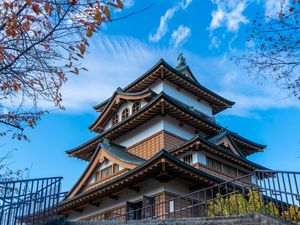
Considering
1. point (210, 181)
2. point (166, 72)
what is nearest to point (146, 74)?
point (166, 72)

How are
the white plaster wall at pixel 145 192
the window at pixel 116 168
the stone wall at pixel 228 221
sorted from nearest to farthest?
1. the stone wall at pixel 228 221
2. the white plaster wall at pixel 145 192
3. the window at pixel 116 168

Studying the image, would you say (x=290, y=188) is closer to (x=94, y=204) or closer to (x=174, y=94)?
(x=94, y=204)

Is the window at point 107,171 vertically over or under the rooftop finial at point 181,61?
under

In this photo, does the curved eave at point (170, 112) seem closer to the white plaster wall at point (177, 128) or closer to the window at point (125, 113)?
the white plaster wall at point (177, 128)

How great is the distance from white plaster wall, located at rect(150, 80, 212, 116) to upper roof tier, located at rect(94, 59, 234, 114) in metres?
0.25

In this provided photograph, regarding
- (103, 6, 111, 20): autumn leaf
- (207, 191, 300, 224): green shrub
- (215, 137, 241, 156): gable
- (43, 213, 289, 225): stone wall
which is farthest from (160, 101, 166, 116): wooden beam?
(103, 6, 111, 20): autumn leaf

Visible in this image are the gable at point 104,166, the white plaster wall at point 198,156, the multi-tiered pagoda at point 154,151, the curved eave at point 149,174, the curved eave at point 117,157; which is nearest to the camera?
the curved eave at point 149,174

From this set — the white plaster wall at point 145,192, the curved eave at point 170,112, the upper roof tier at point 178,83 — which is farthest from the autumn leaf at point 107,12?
the upper roof tier at point 178,83

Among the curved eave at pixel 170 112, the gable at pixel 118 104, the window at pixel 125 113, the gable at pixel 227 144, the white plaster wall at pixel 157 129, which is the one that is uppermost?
the gable at pixel 118 104

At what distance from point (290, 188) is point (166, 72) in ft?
49.9

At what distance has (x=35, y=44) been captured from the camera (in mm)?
6105

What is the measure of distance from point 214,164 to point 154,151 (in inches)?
132

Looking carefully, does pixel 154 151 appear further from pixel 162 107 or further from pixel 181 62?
pixel 181 62

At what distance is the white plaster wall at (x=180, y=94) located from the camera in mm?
22828
